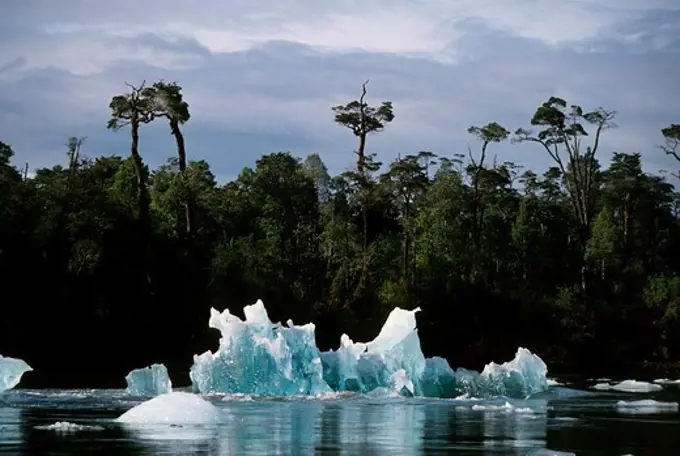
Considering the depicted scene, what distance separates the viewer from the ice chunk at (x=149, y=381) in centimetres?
3209

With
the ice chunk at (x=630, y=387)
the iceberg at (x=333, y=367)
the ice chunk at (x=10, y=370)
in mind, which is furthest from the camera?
the ice chunk at (x=630, y=387)

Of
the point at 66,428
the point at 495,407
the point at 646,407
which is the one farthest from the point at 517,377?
the point at 66,428

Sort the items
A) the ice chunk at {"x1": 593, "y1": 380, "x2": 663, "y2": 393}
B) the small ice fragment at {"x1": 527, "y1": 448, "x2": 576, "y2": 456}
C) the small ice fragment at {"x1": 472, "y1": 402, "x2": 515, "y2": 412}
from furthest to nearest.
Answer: the ice chunk at {"x1": 593, "y1": 380, "x2": 663, "y2": 393}, the small ice fragment at {"x1": 472, "y1": 402, "x2": 515, "y2": 412}, the small ice fragment at {"x1": 527, "y1": 448, "x2": 576, "y2": 456}

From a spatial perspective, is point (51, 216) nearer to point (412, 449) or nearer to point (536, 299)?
point (536, 299)

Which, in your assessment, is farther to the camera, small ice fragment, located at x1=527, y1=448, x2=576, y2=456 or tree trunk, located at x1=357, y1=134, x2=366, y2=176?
tree trunk, located at x1=357, y1=134, x2=366, y2=176

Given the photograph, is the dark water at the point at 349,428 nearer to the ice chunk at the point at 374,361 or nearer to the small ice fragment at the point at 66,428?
the small ice fragment at the point at 66,428

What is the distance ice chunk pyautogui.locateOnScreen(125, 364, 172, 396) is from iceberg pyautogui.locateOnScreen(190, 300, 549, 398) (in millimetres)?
1197

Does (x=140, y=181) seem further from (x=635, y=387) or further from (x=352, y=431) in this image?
(x=352, y=431)

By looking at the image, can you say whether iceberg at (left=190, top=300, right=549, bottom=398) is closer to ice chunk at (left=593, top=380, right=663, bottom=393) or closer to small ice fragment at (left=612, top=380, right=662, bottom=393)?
ice chunk at (left=593, top=380, right=663, bottom=393)

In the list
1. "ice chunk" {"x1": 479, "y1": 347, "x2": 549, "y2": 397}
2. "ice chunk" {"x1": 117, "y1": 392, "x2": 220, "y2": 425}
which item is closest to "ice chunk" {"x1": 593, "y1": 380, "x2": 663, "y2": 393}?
"ice chunk" {"x1": 479, "y1": 347, "x2": 549, "y2": 397}

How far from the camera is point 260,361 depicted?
33.6 meters

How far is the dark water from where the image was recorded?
19.0m

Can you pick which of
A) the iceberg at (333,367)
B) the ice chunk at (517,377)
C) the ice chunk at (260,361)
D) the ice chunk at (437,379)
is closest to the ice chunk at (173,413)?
the iceberg at (333,367)

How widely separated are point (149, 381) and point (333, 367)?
5674 millimetres
